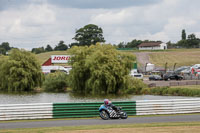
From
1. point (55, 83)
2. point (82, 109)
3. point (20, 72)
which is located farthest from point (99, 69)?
point (82, 109)

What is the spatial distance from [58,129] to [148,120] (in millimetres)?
5752

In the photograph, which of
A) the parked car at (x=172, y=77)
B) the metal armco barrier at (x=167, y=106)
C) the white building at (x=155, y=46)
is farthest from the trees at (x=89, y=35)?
the metal armco barrier at (x=167, y=106)

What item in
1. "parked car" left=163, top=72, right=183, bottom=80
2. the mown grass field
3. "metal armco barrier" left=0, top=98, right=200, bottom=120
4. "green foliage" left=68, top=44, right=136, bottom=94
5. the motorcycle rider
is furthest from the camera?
the mown grass field

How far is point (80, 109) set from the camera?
22844 mm

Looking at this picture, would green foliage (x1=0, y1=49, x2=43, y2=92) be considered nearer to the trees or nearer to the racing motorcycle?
the racing motorcycle

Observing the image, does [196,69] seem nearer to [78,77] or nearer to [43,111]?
[78,77]

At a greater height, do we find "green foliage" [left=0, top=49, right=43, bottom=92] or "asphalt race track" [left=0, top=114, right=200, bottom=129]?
"green foliage" [left=0, top=49, right=43, bottom=92]

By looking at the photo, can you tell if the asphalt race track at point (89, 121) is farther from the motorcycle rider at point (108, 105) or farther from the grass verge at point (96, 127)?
the grass verge at point (96, 127)

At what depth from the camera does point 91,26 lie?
16850 centimetres

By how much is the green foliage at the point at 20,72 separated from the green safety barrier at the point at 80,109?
43422 millimetres

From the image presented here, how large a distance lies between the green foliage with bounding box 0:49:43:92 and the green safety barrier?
43422 mm

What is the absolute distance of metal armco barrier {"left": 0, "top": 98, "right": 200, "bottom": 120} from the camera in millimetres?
21830

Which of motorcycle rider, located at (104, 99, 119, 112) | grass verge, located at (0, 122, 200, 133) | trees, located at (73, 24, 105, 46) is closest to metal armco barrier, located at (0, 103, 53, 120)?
motorcycle rider, located at (104, 99, 119, 112)

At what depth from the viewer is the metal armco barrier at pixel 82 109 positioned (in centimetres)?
2183
